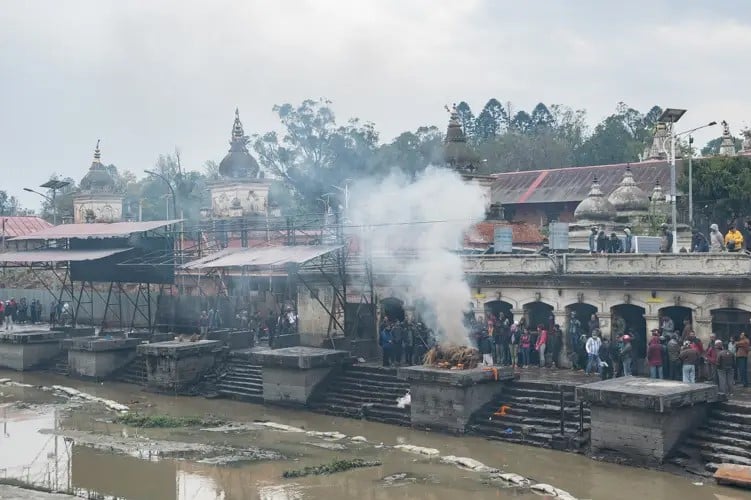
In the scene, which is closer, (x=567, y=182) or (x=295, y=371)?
(x=295, y=371)

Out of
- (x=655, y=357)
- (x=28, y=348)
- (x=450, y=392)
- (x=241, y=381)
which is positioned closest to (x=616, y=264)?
(x=655, y=357)

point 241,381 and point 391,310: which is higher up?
point 391,310

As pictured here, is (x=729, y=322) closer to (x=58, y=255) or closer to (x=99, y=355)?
(x=99, y=355)

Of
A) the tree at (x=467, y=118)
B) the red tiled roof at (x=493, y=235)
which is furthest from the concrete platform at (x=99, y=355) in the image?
the tree at (x=467, y=118)

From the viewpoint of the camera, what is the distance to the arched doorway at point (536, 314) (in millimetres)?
26650

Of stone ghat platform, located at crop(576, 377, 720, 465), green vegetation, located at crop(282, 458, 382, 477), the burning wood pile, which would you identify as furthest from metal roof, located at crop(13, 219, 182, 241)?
stone ghat platform, located at crop(576, 377, 720, 465)

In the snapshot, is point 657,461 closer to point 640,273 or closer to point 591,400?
point 591,400

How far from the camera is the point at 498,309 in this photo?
27.9 metres

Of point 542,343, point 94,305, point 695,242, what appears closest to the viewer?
point 542,343

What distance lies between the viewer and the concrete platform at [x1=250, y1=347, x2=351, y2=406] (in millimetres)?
25109

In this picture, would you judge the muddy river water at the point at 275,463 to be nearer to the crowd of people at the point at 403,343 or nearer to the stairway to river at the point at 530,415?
the stairway to river at the point at 530,415

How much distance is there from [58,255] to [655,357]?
2521cm

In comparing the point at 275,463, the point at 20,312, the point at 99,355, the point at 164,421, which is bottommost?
the point at 275,463

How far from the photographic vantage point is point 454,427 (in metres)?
21.2
